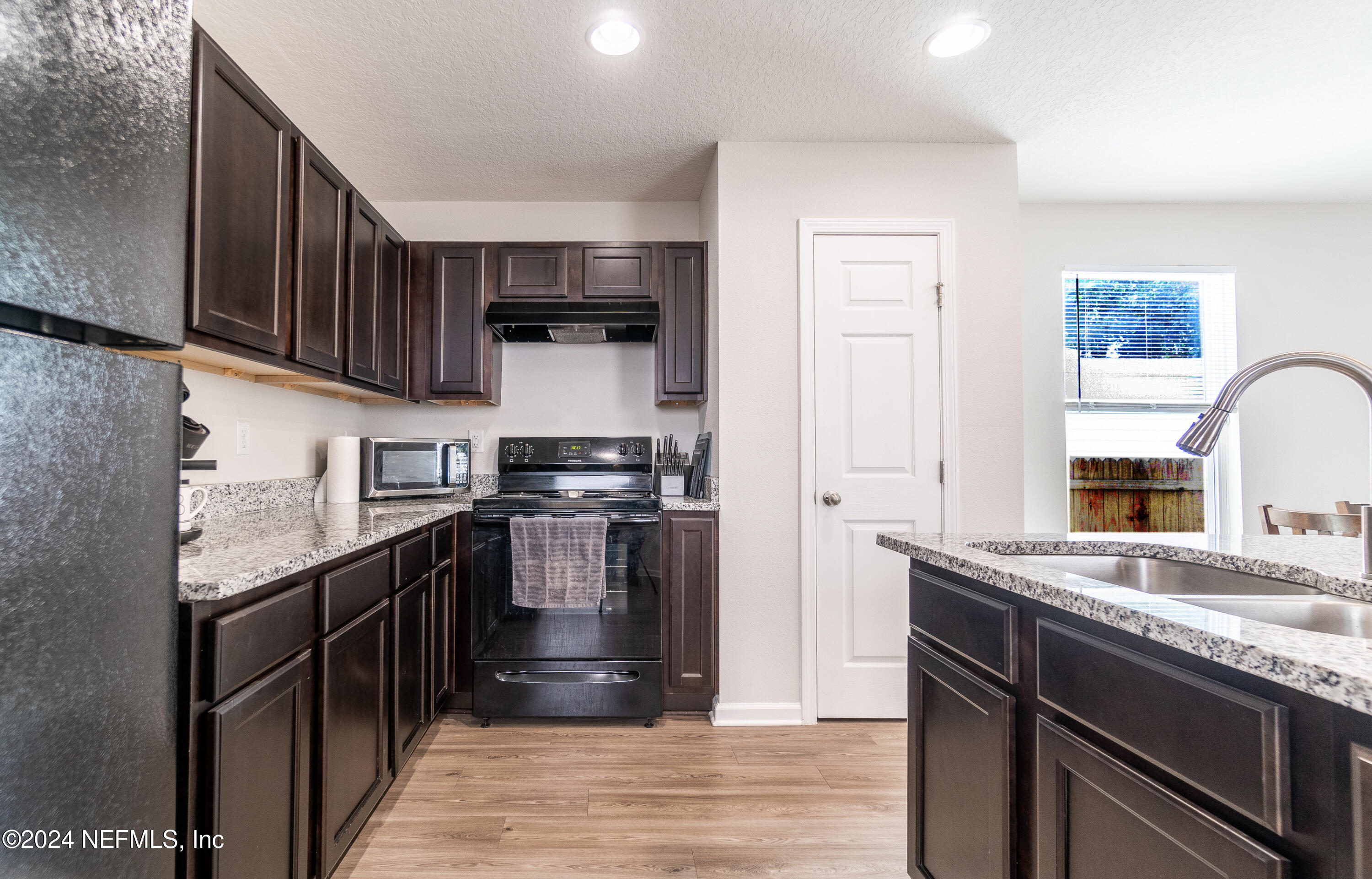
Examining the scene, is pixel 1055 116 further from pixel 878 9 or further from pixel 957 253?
pixel 878 9

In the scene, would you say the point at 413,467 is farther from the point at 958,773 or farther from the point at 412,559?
the point at 958,773

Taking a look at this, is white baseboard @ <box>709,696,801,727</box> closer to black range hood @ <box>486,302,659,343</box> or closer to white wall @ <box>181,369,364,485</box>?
black range hood @ <box>486,302,659,343</box>

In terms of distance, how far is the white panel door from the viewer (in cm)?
261

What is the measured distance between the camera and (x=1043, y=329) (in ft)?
10.9

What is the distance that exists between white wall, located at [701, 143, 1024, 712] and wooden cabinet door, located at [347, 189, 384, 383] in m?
1.45

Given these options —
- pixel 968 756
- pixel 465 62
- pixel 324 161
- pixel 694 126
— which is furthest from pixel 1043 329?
pixel 324 161

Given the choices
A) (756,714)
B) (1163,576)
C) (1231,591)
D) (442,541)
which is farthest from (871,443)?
(442,541)

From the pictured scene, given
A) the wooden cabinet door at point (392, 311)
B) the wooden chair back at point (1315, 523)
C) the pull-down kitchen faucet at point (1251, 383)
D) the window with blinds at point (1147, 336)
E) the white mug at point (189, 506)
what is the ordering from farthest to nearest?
the window with blinds at point (1147, 336) → the wooden cabinet door at point (392, 311) → the wooden chair back at point (1315, 523) → the white mug at point (189, 506) → the pull-down kitchen faucet at point (1251, 383)

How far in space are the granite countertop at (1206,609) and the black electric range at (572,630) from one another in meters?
1.26

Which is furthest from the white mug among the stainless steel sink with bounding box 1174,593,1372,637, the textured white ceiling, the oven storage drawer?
the stainless steel sink with bounding box 1174,593,1372,637

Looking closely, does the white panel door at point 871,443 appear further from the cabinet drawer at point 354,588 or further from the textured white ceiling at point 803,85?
the cabinet drawer at point 354,588

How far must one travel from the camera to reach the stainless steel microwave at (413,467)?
2.64 m

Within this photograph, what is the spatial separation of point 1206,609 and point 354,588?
1790 millimetres

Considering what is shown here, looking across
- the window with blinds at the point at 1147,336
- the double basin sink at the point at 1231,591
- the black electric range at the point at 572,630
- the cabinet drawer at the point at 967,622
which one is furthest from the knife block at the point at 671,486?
the window with blinds at the point at 1147,336
